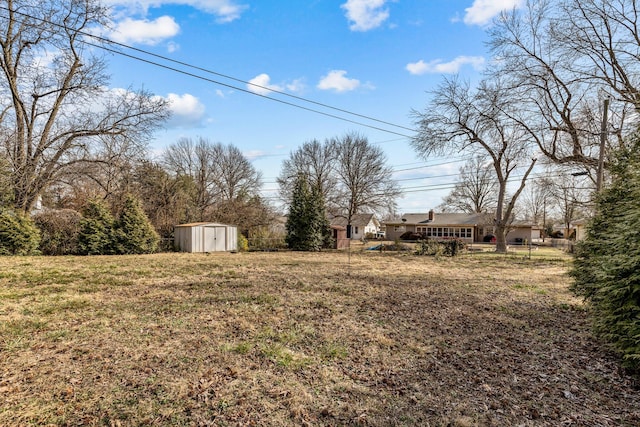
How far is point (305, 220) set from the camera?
76.7ft

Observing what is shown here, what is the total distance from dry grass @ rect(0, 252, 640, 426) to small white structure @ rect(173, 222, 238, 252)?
12223 millimetres

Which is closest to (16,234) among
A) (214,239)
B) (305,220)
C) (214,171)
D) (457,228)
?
(214,239)

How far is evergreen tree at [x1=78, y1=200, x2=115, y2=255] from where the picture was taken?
1625 cm

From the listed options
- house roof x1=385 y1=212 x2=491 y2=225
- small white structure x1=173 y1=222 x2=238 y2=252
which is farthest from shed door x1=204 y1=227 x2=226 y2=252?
house roof x1=385 y1=212 x2=491 y2=225

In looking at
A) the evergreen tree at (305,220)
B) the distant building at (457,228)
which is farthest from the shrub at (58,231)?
the distant building at (457,228)

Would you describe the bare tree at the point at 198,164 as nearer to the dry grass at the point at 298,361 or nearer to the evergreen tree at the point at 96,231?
the evergreen tree at the point at 96,231

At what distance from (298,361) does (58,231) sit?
18.3 m

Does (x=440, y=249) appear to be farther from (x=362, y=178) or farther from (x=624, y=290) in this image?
(x=624, y=290)

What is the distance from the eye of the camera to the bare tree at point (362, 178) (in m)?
30.5

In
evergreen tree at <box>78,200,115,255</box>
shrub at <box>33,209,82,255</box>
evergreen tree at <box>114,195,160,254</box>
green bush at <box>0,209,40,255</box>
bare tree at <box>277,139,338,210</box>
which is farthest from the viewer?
bare tree at <box>277,139,338,210</box>

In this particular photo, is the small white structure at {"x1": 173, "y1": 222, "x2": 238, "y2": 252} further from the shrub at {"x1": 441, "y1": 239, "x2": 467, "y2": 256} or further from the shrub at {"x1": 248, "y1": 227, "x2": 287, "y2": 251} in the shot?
the shrub at {"x1": 441, "y1": 239, "x2": 467, "y2": 256}

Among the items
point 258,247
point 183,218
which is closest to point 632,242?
point 258,247

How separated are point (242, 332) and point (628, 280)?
4.87 m

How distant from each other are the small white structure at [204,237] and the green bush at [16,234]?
685 cm
